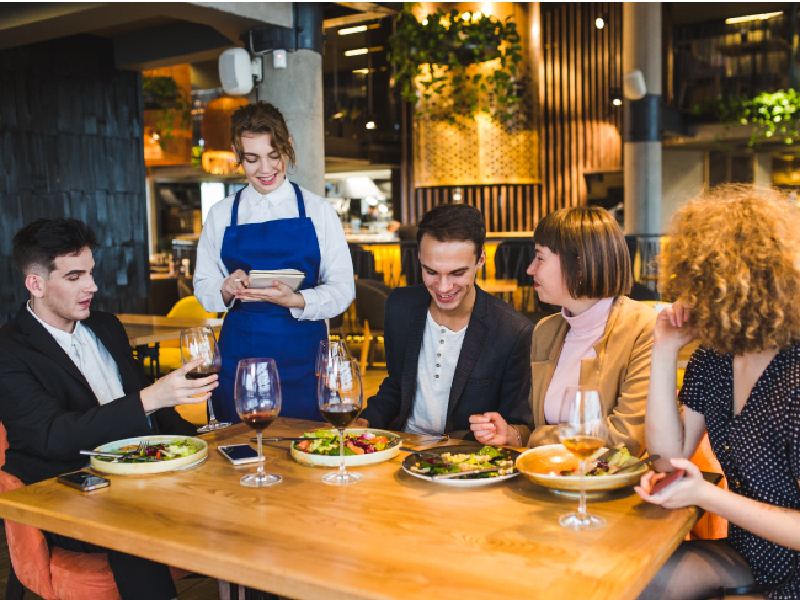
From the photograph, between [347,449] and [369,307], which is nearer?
[347,449]

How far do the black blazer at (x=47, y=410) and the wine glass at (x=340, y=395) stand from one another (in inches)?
21.2

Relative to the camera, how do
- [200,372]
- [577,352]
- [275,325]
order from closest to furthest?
[200,372] < [577,352] < [275,325]

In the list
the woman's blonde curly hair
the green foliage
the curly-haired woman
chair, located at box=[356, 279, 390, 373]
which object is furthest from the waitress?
the green foliage

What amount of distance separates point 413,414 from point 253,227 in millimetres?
946

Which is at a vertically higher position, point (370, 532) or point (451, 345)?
point (451, 345)

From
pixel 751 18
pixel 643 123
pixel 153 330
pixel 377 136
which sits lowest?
pixel 153 330

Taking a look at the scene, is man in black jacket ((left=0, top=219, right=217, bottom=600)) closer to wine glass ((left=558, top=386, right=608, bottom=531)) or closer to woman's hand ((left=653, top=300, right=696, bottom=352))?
wine glass ((left=558, top=386, right=608, bottom=531))

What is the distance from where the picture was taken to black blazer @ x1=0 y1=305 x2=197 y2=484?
6.16 feet

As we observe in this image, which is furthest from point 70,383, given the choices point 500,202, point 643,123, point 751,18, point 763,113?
point 751,18

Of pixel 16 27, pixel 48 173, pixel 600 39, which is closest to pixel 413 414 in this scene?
pixel 16 27

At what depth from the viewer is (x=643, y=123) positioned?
10344 mm

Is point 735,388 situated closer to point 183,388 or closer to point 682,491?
point 682,491

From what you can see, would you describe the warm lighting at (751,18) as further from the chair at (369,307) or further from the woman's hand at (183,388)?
the woman's hand at (183,388)

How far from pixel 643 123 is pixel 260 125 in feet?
29.0
